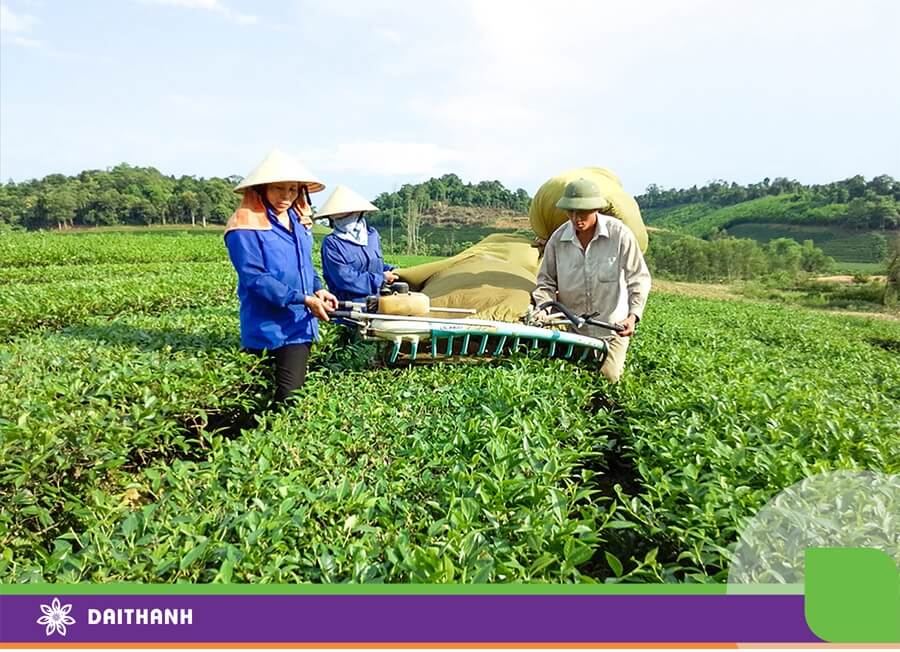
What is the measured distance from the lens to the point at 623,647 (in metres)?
1.38

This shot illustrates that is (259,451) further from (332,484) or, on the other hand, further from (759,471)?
(759,471)

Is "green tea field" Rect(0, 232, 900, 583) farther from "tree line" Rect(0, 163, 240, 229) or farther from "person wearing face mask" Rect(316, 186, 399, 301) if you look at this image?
"tree line" Rect(0, 163, 240, 229)

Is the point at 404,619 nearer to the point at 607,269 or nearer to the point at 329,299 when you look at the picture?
the point at 329,299

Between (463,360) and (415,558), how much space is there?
7.95 ft

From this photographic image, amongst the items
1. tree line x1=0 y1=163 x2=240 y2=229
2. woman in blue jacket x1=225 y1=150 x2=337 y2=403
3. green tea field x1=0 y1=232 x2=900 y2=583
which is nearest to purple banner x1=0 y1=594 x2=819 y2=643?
green tea field x1=0 y1=232 x2=900 y2=583

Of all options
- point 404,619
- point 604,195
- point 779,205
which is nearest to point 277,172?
point 404,619

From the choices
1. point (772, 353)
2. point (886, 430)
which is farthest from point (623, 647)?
point (772, 353)

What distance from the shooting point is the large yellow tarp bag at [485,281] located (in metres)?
4.72

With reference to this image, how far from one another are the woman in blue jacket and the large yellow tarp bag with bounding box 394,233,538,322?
1.43m

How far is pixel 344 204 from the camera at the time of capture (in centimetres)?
430

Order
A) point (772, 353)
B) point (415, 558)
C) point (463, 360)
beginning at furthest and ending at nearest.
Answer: point (772, 353) < point (463, 360) < point (415, 558)

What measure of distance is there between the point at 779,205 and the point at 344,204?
79.8 meters

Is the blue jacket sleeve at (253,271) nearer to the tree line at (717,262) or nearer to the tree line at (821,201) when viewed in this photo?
the tree line at (717,262)

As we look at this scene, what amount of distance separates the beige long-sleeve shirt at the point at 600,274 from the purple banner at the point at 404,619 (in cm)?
278
